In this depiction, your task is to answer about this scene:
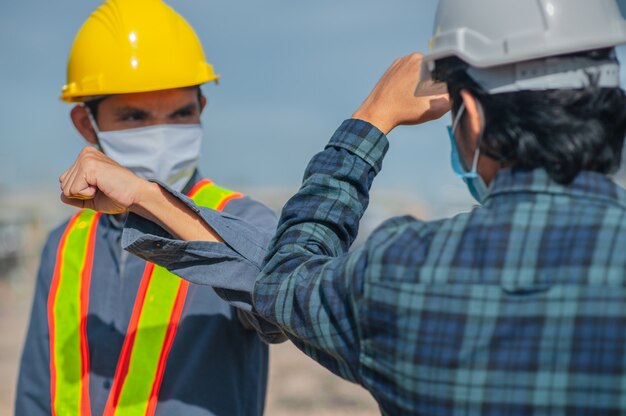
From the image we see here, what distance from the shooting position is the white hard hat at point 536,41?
163 cm

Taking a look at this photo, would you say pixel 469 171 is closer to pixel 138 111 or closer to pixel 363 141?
pixel 363 141

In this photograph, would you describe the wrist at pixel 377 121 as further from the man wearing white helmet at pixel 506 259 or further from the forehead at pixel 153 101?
the forehead at pixel 153 101

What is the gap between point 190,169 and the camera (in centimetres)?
318

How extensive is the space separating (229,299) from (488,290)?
0.86 meters

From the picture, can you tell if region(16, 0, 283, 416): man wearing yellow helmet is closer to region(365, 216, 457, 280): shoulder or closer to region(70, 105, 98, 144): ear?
region(70, 105, 98, 144): ear

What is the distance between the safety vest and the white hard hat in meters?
1.44

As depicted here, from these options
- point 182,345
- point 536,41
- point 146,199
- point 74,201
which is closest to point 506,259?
point 536,41

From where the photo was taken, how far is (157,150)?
3.10m

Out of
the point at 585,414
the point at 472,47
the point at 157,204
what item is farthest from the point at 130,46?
the point at 585,414

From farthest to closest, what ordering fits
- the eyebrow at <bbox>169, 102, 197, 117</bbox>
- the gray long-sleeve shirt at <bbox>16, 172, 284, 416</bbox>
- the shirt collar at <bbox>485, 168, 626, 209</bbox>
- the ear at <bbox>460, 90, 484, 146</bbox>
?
the eyebrow at <bbox>169, 102, 197, 117</bbox>, the gray long-sleeve shirt at <bbox>16, 172, 284, 416</bbox>, the ear at <bbox>460, 90, 484, 146</bbox>, the shirt collar at <bbox>485, 168, 626, 209</bbox>

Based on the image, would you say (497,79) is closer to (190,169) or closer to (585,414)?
(585,414)

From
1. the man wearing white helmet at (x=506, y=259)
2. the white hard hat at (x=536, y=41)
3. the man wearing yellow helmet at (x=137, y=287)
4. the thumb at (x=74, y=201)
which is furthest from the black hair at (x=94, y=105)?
the white hard hat at (x=536, y=41)

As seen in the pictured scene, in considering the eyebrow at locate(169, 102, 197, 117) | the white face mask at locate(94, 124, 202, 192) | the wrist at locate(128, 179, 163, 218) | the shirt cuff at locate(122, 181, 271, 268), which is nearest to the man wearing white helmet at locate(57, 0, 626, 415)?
the shirt cuff at locate(122, 181, 271, 268)

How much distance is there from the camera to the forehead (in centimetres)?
319
